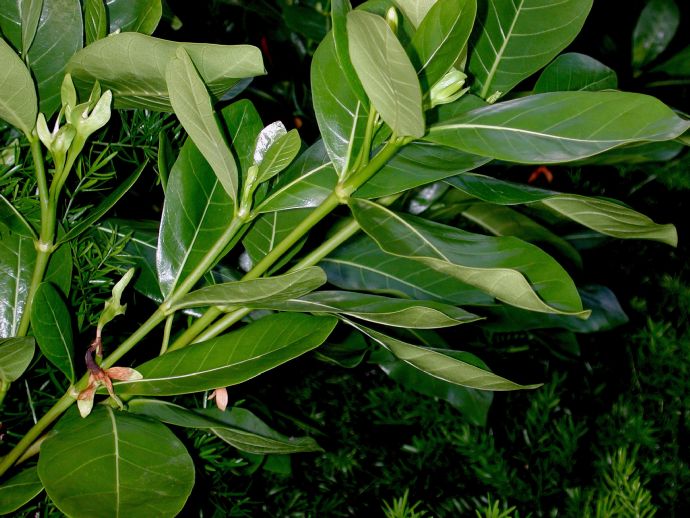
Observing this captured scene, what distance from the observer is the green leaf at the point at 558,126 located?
1.58ft

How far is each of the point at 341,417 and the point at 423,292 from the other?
0.32m

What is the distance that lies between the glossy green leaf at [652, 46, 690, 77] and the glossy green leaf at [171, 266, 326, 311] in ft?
3.38

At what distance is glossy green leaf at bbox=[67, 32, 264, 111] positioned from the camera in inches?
19.0

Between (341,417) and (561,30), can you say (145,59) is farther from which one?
(341,417)

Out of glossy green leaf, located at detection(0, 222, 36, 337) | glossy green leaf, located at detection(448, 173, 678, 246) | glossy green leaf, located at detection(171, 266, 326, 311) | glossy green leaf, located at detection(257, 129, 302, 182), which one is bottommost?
glossy green leaf, located at detection(0, 222, 36, 337)

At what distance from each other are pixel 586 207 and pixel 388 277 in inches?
8.9

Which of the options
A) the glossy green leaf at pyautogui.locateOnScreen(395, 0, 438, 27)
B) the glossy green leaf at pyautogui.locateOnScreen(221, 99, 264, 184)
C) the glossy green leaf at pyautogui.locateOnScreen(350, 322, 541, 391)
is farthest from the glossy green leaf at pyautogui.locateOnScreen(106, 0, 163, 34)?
the glossy green leaf at pyautogui.locateOnScreen(350, 322, 541, 391)

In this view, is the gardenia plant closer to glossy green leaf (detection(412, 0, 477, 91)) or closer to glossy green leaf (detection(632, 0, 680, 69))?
glossy green leaf (detection(412, 0, 477, 91))

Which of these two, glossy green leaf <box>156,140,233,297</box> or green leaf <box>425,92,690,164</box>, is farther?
glossy green leaf <box>156,140,233,297</box>

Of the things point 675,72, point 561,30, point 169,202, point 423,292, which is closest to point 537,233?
point 423,292

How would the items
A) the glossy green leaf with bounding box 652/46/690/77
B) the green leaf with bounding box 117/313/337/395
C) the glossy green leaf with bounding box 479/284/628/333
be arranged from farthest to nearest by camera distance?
the glossy green leaf with bounding box 652/46/690/77, the glossy green leaf with bounding box 479/284/628/333, the green leaf with bounding box 117/313/337/395

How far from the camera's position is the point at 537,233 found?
842 millimetres

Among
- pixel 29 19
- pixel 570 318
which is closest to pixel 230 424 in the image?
pixel 29 19

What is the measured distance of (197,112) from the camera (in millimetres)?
484
